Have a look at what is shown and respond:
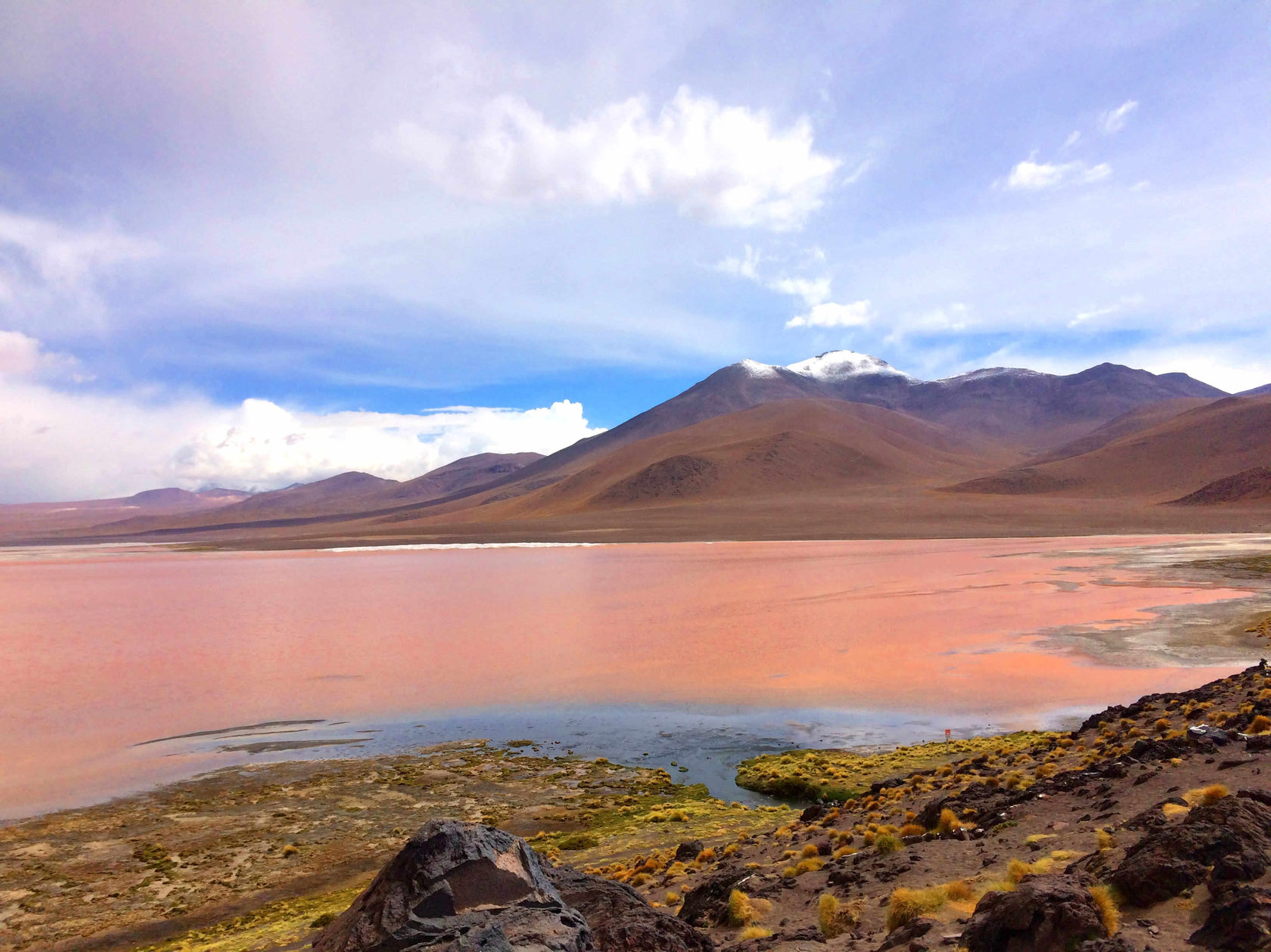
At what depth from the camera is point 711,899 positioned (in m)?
7.08

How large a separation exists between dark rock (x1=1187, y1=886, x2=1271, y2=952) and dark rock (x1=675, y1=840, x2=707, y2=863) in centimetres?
562

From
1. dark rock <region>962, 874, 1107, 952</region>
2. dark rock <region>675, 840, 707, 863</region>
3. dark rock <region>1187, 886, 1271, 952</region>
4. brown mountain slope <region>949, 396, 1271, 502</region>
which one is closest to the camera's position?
dark rock <region>1187, 886, 1271, 952</region>

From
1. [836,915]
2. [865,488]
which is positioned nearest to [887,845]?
[836,915]

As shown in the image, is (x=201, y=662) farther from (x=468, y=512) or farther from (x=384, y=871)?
(x=468, y=512)

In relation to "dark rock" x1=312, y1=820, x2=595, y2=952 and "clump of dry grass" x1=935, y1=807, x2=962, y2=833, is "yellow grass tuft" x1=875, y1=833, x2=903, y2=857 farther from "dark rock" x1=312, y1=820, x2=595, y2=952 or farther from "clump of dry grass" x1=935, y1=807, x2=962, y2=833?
"dark rock" x1=312, y1=820, x2=595, y2=952

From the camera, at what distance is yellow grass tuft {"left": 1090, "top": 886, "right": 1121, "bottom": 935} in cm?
438

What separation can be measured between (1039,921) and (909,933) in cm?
103

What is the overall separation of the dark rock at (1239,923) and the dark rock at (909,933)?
60.7 inches

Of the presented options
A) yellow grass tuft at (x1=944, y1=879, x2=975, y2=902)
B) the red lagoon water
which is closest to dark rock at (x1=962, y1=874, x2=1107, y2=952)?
yellow grass tuft at (x1=944, y1=879, x2=975, y2=902)

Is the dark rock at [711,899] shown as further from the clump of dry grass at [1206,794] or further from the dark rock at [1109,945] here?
the clump of dry grass at [1206,794]

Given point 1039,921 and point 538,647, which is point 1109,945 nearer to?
point 1039,921

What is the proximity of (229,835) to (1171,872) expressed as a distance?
11744 mm

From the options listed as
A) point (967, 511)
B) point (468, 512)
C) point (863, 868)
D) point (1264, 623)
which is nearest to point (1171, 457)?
point (967, 511)

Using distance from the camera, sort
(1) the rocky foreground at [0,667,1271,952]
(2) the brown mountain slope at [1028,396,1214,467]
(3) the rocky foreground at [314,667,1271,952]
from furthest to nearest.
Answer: (2) the brown mountain slope at [1028,396,1214,467]
(1) the rocky foreground at [0,667,1271,952]
(3) the rocky foreground at [314,667,1271,952]
